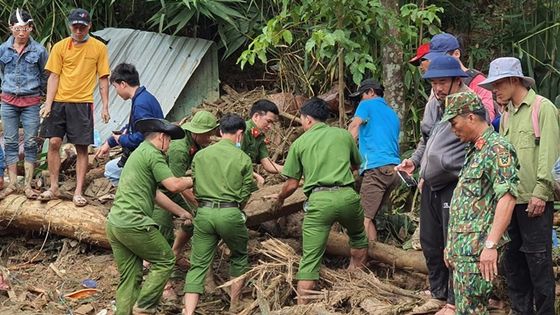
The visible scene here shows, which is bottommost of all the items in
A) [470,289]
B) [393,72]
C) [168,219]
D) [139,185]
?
[168,219]

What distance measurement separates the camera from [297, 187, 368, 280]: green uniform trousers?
315 inches

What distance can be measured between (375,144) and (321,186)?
99cm

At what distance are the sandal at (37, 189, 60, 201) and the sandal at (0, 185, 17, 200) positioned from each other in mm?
393

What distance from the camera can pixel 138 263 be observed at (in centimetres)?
816

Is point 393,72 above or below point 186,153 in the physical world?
above

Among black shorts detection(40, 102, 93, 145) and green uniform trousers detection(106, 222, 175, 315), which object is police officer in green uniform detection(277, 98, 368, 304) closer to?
green uniform trousers detection(106, 222, 175, 315)

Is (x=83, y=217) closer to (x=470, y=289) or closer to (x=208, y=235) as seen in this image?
(x=208, y=235)

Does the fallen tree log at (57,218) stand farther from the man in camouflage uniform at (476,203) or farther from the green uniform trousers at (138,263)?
the man in camouflage uniform at (476,203)

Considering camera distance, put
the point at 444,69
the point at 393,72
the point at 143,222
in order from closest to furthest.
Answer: the point at 444,69, the point at 143,222, the point at 393,72

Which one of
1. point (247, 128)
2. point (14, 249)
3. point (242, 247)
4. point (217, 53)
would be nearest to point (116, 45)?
point (217, 53)

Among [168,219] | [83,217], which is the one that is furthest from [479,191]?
[83,217]

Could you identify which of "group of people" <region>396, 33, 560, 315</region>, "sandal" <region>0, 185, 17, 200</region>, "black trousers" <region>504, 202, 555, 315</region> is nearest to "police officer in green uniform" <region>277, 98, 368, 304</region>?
"group of people" <region>396, 33, 560, 315</region>

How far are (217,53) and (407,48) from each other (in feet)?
10.6

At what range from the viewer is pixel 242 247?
8.32m
